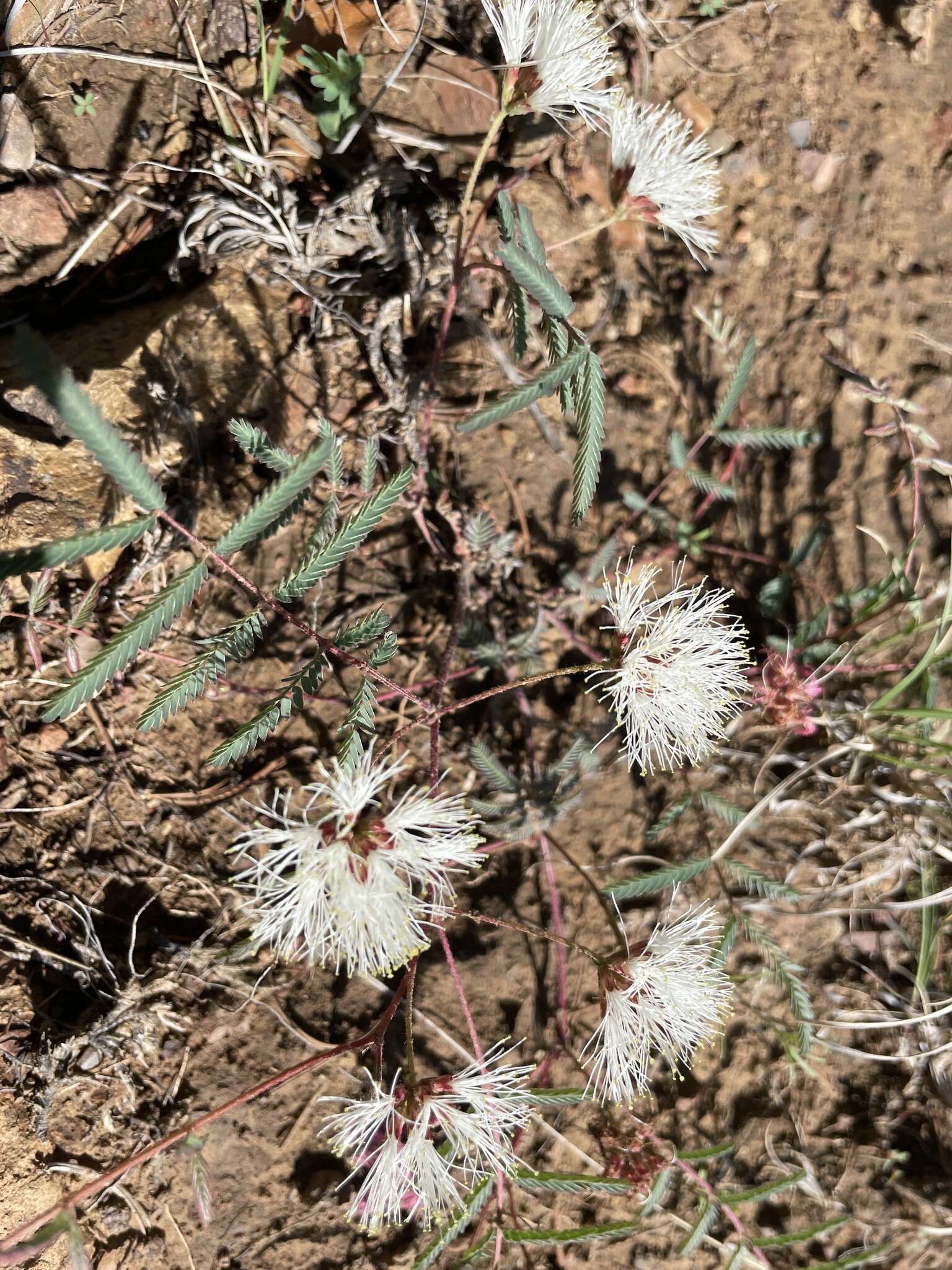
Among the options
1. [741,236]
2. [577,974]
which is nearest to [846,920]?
[577,974]

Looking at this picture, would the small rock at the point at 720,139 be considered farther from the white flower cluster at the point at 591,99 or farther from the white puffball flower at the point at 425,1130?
the white puffball flower at the point at 425,1130

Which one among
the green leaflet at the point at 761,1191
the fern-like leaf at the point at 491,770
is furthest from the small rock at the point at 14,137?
the green leaflet at the point at 761,1191

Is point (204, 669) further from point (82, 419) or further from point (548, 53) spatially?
point (548, 53)

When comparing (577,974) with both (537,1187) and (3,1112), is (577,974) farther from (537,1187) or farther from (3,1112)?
(3,1112)

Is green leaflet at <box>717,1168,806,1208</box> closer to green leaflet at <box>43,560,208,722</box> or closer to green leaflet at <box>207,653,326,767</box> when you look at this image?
green leaflet at <box>207,653,326,767</box>

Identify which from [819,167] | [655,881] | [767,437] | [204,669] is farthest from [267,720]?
[819,167]
